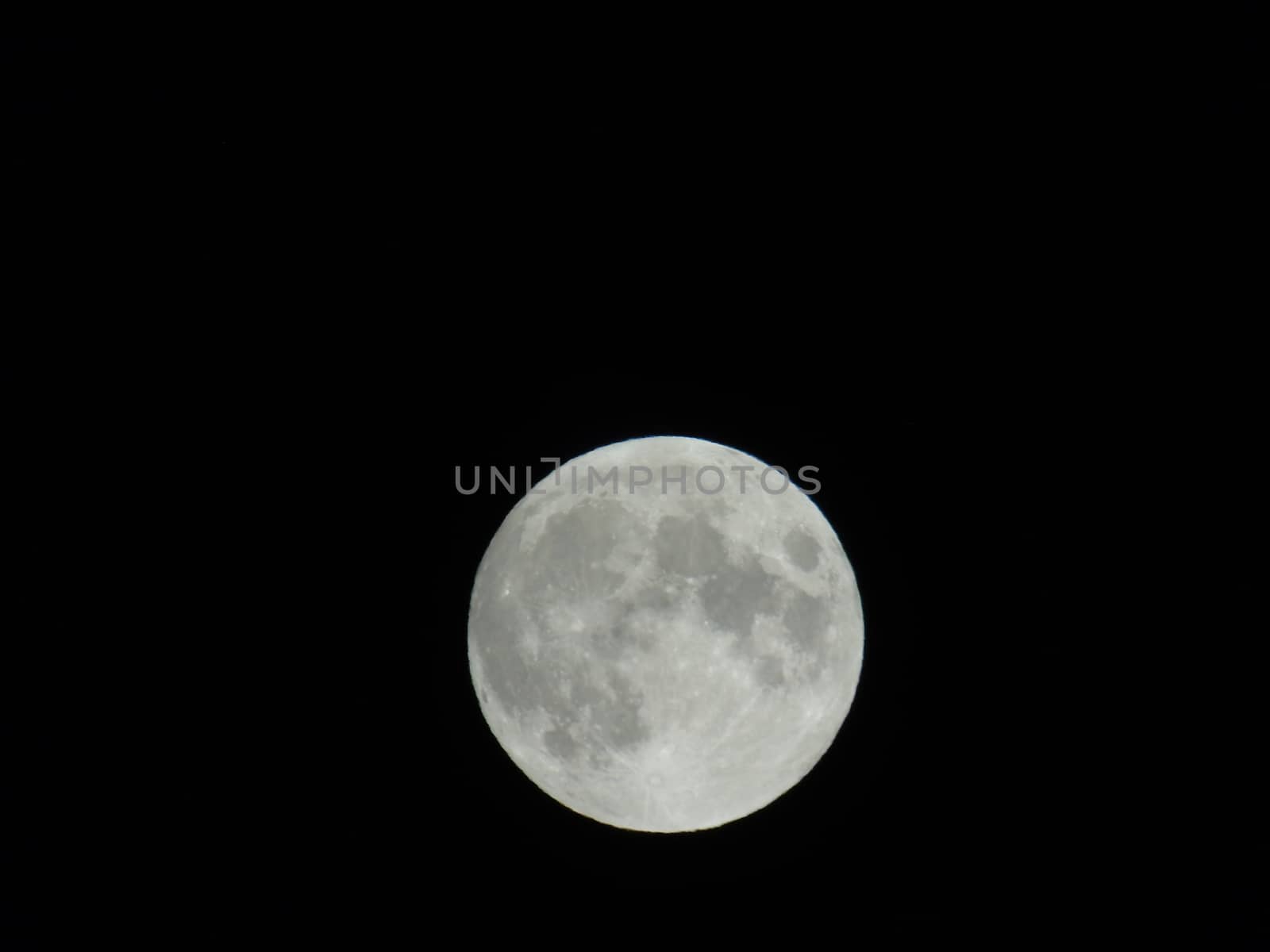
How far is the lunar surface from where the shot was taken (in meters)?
4.18

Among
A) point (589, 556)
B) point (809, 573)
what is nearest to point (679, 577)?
point (589, 556)

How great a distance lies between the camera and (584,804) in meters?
4.68

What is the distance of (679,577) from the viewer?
4227 millimetres

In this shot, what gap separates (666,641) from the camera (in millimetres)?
4145

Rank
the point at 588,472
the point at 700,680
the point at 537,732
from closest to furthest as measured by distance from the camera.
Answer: the point at 700,680 < the point at 537,732 < the point at 588,472

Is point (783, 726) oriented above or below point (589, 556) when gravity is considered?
below

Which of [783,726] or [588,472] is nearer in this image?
[783,726]

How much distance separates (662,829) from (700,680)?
100 cm

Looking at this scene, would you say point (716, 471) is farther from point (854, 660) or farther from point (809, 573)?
point (854, 660)

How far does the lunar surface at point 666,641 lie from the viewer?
4.18m

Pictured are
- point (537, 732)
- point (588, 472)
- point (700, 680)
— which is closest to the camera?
point (700, 680)

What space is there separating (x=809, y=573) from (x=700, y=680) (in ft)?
2.75

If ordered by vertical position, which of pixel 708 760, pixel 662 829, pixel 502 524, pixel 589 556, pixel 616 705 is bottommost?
pixel 662 829

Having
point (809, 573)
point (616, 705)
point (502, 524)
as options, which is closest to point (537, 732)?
point (616, 705)
